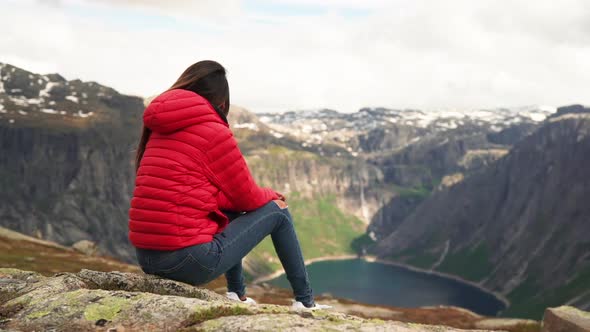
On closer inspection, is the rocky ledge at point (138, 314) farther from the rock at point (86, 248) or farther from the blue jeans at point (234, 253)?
the rock at point (86, 248)

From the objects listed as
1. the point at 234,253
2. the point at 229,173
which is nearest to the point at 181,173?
the point at 229,173

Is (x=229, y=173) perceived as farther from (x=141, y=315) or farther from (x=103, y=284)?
(x=103, y=284)

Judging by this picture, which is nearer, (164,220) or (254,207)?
(164,220)

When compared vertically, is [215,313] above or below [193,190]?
below

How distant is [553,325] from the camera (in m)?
28.6

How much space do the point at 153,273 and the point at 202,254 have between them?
1.77m

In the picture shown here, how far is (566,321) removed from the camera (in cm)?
2784

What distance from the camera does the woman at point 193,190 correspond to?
11.3 meters

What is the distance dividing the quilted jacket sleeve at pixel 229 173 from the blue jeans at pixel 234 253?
506 mm

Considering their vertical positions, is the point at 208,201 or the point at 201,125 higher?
the point at 201,125

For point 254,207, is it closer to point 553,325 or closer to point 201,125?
point 201,125

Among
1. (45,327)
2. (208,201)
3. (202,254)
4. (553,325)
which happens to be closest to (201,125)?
(208,201)

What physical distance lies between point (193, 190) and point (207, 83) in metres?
2.57

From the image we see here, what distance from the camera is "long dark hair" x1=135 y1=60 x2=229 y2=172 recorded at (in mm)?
12047
